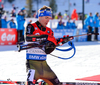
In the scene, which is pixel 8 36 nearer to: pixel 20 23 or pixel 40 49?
pixel 20 23

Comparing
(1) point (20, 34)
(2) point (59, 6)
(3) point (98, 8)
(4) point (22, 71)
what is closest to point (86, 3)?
(3) point (98, 8)

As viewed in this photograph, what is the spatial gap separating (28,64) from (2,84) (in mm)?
773

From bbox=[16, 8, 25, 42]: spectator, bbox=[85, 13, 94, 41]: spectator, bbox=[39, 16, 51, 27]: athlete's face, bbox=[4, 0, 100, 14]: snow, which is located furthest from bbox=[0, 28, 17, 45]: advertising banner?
bbox=[4, 0, 100, 14]: snow

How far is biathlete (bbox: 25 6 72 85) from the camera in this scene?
3023mm

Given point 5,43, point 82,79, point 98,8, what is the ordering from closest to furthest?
point 82,79 < point 5,43 < point 98,8

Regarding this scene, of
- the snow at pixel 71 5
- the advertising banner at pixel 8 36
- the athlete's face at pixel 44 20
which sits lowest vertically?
the advertising banner at pixel 8 36

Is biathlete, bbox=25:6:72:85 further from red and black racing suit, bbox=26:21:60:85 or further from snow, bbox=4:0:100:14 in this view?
snow, bbox=4:0:100:14

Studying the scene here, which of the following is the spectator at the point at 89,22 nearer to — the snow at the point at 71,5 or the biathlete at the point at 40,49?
the biathlete at the point at 40,49

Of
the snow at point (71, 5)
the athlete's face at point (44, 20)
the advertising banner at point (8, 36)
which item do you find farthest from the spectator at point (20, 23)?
the snow at point (71, 5)

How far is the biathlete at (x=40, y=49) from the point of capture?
302 cm

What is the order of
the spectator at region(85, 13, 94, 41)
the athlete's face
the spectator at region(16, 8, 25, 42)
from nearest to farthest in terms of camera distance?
the athlete's face
the spectator at region(16, 8, 25, 42)
the spectator at region(85, 13, 94, 41)

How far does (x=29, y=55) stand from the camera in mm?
3150

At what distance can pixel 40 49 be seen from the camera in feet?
10.4

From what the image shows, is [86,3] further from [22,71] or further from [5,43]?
[22,71]
